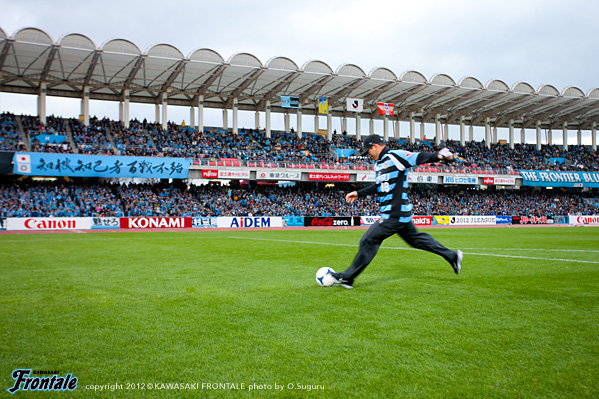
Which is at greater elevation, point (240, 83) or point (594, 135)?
point (240, 83)

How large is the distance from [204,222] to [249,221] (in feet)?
12.8

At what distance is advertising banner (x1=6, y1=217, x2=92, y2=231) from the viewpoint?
2866cm

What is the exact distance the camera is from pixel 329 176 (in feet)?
143

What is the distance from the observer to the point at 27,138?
36344mm

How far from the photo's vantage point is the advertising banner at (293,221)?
36844mm

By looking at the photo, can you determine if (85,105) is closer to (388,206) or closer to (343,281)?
(343,281)

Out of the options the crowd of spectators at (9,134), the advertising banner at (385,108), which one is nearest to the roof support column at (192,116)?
the crowd of spectators at (9,134)

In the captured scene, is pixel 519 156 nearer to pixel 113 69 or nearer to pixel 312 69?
pixel 312 69

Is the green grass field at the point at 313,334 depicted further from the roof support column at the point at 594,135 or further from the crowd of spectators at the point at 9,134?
the roof support column at the point at 594,135

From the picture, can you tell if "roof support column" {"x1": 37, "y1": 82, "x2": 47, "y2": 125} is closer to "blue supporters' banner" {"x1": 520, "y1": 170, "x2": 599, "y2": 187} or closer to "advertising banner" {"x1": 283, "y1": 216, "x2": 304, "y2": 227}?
"advertising banner" {"x1": 283, "y1": 216, "x2": 304, "y2": 227}

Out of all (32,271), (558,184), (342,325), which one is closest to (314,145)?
(558,184)

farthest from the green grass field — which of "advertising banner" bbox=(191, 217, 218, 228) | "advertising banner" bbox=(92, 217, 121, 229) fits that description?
"advertising banner" bbox=(191, 217, 218, 228)

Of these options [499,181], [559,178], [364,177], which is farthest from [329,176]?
[559,178]

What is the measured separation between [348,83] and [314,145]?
8.33 m
